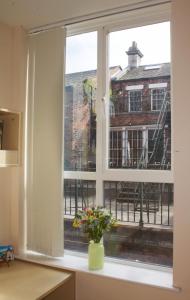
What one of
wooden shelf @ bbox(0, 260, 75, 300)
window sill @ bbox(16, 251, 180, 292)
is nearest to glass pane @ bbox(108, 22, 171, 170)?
window sill @ bbox(16, 251, 180, 292)

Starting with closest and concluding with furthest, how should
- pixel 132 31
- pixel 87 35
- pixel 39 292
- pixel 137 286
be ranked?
pixel 39 292 < pixel 137 286 < pixel 132 31 < pixel 87 35

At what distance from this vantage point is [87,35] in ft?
8.46

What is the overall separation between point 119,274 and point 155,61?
163 cm

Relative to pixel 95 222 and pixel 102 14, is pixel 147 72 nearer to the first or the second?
pixel 102 14

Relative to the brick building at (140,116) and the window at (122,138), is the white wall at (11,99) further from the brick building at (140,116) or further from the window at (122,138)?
the brick building at (140,116)

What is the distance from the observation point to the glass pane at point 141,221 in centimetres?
225

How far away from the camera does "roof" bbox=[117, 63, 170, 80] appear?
2.28 meters

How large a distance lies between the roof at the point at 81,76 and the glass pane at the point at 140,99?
25mm

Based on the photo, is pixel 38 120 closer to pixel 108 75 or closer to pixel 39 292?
pixel 108 75

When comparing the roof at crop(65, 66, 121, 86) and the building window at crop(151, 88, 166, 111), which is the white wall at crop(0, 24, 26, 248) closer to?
the roof at crop(65, 66, 121, 86)

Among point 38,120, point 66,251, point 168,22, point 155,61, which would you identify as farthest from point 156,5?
point 66,251

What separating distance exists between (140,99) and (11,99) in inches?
44.4

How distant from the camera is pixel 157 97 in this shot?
2297mm

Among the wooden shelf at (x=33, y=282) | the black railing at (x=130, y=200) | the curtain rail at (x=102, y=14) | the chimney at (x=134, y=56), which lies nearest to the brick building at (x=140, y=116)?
the chimney at (x=134, y=56)
